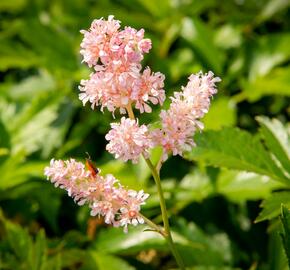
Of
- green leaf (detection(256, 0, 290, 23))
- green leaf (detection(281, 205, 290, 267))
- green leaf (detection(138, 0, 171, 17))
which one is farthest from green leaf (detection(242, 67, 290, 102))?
green leaf (detection(281, 205, 290, 267))

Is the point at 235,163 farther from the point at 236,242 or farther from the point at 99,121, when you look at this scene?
the point at 99,121

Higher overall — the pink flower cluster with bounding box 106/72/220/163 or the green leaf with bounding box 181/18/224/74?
the green leaf with bounding box 181/18/224/74

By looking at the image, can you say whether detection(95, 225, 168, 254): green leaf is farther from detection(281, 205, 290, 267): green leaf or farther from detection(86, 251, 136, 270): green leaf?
detection(281, 205, 290, 267): green leaf

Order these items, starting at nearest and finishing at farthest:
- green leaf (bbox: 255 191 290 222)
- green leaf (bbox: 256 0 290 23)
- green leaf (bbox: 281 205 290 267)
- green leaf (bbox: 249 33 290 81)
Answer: green leaf (bbox: 281 205 290 267) → green leaf (bbox: 255 191 290 222) → green leaf (bbox: 249 33 290 81) → green leaf (bbox: 256 0 290 23)

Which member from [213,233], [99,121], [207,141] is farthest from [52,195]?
[207,141]

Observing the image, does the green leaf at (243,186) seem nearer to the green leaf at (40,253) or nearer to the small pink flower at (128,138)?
the green leaf at (40,253)

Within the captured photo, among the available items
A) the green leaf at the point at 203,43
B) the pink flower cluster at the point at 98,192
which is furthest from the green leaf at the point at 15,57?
the pink flower cluster at the point at 98,192

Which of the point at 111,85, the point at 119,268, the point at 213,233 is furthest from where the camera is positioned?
the point at 213,233
